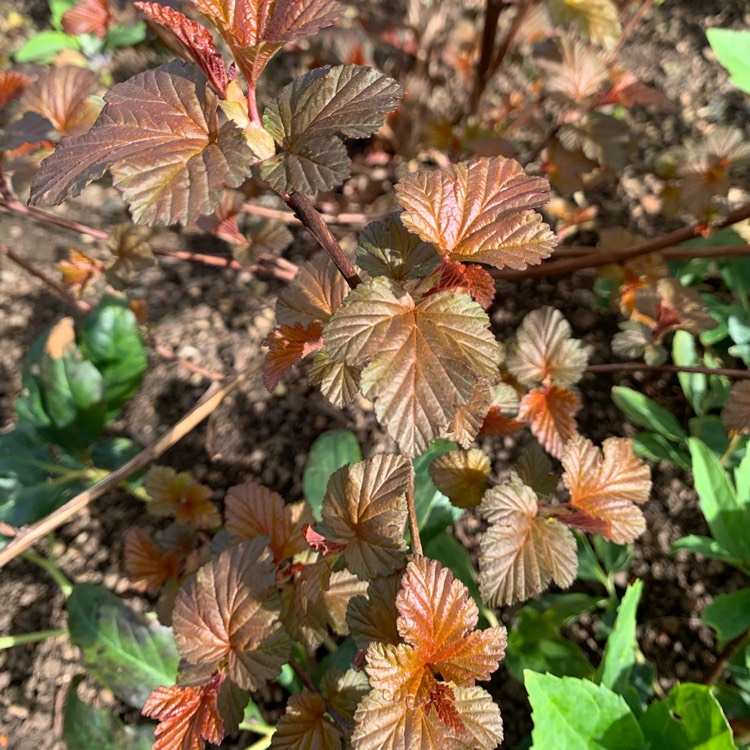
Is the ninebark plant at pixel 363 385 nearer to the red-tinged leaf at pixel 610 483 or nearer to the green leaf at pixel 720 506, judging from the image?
the red-tinged leaf at pixel 610 483

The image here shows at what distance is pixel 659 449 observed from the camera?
4.43 ft

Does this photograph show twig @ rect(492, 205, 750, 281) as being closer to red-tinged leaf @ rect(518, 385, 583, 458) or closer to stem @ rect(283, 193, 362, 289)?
red-tinged leaf @ rect(518, 385, 583, 458)

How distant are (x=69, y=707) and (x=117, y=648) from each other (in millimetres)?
112

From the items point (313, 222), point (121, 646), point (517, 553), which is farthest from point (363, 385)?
point (121, 646)

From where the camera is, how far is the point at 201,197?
1.55 ft

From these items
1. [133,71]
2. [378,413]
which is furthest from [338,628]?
[133,71]

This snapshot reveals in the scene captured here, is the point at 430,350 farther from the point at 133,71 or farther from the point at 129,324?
the point at 133,71

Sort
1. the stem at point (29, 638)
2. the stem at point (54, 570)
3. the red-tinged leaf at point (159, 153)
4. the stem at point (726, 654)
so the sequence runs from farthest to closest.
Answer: the stem at point (54, 570) < the stem at point (29, 638) < the stem at point (726, 654) < the red-tinged leaf at point (159, 153)

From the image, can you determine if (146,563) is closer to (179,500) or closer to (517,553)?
(179,500)

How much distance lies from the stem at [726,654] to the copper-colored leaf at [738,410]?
42 cm

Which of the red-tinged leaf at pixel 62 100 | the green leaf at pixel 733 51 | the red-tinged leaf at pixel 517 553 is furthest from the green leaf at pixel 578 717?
the red-tinged leaf at pixel 62 100

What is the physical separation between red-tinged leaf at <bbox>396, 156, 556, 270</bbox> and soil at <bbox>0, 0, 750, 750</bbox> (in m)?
0.96

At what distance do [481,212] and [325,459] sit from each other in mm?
770

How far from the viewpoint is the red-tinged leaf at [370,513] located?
0.64 m
